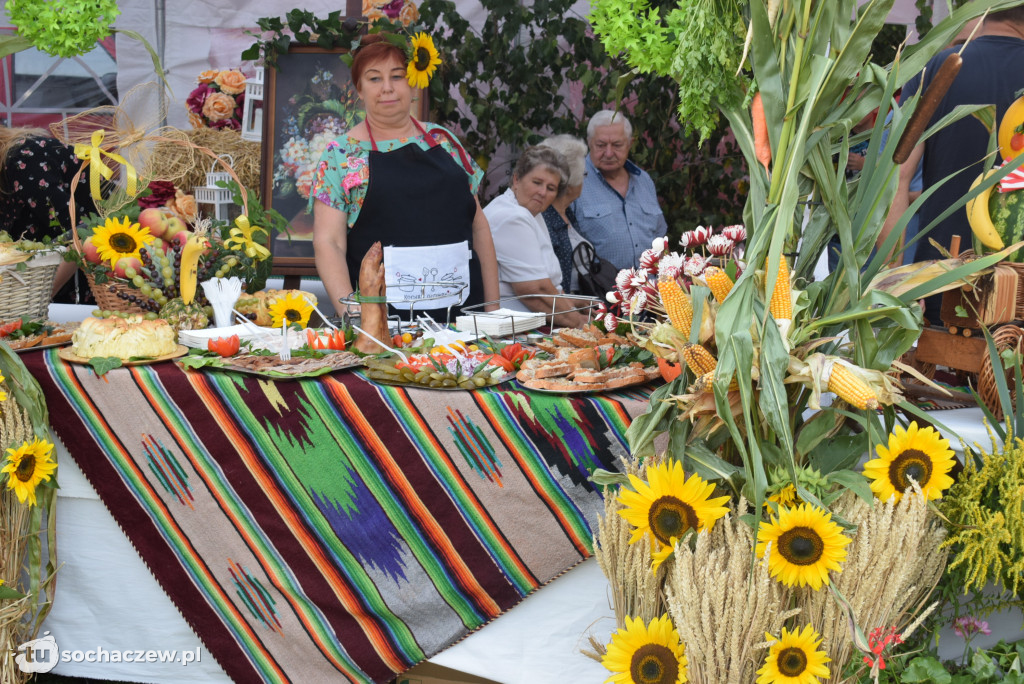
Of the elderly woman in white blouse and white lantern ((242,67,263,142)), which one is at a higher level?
white lantern ((242,67,263,142))

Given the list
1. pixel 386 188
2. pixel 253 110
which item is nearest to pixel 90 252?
pixel 386 188

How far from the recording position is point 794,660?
→ 146cm

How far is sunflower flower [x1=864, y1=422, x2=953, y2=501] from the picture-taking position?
4.94 ft

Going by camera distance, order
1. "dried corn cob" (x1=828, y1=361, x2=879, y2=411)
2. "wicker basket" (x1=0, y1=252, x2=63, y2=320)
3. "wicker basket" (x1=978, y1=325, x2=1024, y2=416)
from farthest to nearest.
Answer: "wicker basket" (x1=0, y1=252, x2=63, y2=320) < "wicker basket" (x1=978, y1=325, x2=1024, y2=416) < "dried corn cob" (x1=828, y1=361, x2=879, y2=411)

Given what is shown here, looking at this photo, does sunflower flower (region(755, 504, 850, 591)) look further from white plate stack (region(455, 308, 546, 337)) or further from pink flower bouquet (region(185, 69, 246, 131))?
pink flower bouquet (region(185, 69, 246, 131))

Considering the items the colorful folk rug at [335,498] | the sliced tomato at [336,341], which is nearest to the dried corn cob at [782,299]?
the colorful folk rug at [335,498]

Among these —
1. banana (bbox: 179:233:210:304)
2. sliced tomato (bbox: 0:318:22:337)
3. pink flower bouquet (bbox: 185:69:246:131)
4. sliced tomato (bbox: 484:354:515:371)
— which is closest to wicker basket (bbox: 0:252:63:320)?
sliced tomato (bbox: 0:318:22:337)

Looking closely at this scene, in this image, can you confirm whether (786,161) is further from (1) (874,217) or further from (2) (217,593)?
(2) (217,593)

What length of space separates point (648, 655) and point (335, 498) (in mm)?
802

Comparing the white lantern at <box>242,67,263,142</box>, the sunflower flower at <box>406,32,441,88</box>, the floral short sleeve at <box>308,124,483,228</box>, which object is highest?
the sunflower flower at <box>406,32,441,88</box>

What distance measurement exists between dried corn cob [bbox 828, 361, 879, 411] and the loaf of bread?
1.53 metres

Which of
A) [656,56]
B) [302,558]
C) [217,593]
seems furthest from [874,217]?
[217,593]

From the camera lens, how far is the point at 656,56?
5.22 feet

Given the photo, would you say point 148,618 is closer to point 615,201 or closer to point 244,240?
point 244,240
